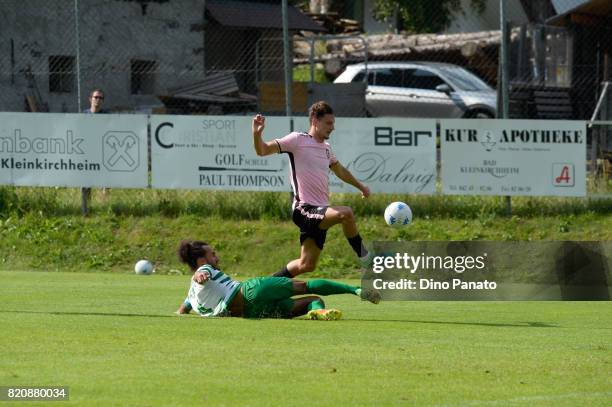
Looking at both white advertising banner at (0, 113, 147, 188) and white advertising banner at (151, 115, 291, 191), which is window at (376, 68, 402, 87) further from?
white advertising banner at (0, 113, 147, 188)

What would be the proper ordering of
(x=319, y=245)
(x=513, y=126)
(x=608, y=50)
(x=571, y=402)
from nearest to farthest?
(x=571, y=402) → (x=319, y=245) → (x=513, y=126) → (x=608, y=50)

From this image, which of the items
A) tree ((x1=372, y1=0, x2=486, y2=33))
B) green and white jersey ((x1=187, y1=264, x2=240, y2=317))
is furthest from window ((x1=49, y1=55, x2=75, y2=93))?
green and white jersey ((x1=187, y1=264, x2=240, y2=317))

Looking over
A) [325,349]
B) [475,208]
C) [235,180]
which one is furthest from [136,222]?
[325,349]

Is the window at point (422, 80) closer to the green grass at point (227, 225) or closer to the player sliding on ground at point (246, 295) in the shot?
the green grass at point (227, 225)

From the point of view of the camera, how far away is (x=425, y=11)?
40.9 meters

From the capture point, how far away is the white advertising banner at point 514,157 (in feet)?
66.7

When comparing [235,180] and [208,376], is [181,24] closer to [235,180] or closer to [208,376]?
[235,180]

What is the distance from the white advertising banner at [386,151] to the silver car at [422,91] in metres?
10.7

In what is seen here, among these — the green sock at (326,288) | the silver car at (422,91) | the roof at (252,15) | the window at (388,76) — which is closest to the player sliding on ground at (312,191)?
the green sock at (326,288)

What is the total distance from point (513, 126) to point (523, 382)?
12.6m

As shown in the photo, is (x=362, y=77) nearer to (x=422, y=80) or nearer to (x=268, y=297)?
(x=422, y=80)

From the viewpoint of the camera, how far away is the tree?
39.6 m

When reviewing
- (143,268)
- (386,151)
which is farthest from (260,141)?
(386,151)

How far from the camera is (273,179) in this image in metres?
20.7
